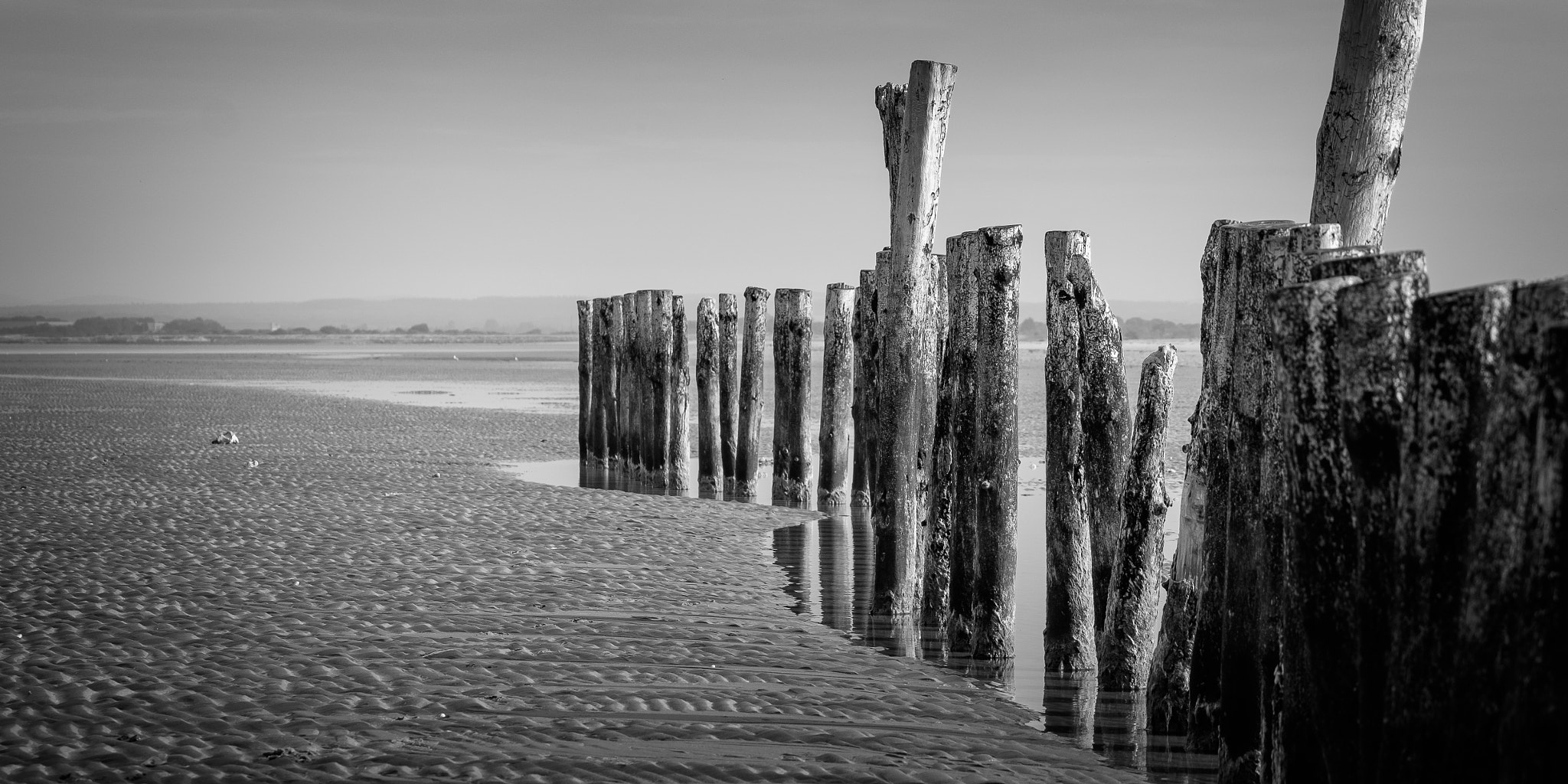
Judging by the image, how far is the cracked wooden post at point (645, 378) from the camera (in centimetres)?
1275

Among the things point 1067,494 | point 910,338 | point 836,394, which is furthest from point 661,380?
point 1067,494

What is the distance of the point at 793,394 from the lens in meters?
12.0

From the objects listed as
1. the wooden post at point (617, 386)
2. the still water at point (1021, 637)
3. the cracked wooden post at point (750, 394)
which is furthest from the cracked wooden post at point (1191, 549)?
the wooden post at point (617, 386)

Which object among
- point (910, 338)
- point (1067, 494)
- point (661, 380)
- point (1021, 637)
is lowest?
point (1021, 637)

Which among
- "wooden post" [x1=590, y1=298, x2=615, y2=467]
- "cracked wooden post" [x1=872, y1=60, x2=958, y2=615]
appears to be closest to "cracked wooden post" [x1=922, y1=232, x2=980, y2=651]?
"cracked wooden post" [x1=872, y1=60, x2=958, y2=615]

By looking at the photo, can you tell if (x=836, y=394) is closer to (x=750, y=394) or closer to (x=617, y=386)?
(x=750, y=394)

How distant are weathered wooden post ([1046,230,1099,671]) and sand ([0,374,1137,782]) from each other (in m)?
0.57

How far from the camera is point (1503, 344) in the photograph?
2516 mm

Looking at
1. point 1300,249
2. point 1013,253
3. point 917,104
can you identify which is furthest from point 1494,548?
point 917,104

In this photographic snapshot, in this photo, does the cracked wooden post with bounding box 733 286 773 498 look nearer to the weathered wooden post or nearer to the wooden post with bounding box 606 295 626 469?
the wooden post with bounding box 606 295 626 469

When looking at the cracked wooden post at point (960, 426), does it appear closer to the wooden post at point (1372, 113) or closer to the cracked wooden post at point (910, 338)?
the cracked wooden post at point (910, 338)

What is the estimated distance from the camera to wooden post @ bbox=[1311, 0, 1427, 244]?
541cm

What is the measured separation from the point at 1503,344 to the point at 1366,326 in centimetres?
46

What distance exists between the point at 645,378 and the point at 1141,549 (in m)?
8.37
